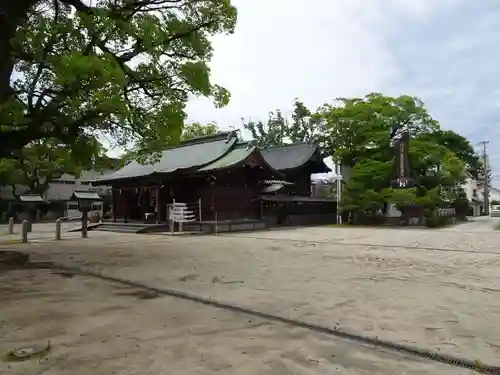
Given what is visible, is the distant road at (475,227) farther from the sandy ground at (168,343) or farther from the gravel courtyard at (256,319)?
the sandy ground at (168,343)

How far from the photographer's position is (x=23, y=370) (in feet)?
11.7

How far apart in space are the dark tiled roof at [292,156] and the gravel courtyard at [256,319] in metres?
25.3

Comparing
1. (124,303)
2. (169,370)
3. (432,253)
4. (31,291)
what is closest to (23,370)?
(169,370)

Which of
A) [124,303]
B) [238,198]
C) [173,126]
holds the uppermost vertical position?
[173,126]

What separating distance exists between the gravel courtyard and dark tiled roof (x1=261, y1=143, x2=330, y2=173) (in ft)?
83.1

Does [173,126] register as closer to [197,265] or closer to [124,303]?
[197,265]

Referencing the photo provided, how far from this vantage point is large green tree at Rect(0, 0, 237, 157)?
8.38 meters

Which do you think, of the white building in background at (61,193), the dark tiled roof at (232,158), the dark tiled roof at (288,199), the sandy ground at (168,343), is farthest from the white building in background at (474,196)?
the sandy ground at (168,343)

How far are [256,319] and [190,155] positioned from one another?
24.3 metres

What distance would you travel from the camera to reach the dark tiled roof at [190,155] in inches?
1044

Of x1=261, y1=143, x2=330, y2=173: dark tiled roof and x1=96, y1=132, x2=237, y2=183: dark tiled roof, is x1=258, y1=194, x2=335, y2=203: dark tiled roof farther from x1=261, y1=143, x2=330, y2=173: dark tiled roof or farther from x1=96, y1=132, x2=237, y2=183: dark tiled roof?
x1=96, y1=132, x2=237, y2=183: dark tiled roof

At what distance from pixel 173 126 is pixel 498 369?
32.4 ft

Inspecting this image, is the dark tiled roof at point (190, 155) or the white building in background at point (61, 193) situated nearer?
the dark tiled roof at point (190, 155)

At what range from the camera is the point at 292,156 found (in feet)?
122
